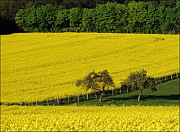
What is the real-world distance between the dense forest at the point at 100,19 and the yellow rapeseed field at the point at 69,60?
727 inches

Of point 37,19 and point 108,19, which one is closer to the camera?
point 108,19

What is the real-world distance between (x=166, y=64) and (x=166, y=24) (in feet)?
163

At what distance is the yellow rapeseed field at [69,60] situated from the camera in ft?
193

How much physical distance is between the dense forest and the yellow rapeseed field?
1846 cm

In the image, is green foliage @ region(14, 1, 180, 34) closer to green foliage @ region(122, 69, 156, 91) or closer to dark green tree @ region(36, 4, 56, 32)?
dark green tree @ region(36, 4, 56, 32)

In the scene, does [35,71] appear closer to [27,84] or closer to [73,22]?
[27,84]

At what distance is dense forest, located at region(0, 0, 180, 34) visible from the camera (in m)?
124

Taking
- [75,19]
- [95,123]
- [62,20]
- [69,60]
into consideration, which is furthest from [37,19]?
[95,123]

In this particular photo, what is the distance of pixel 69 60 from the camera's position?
7900 centimetres

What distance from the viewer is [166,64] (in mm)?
75250

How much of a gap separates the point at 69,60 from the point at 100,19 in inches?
2120

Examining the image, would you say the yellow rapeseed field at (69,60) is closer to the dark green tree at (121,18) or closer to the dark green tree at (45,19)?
the dark green tree at (121,18)

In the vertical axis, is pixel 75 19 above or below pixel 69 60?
above

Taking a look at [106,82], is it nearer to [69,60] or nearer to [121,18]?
[69,60]
